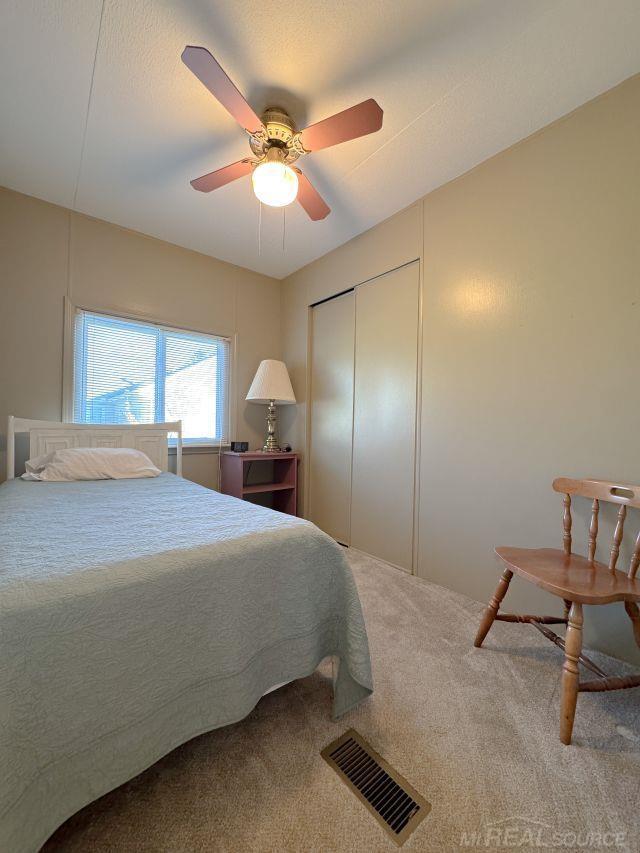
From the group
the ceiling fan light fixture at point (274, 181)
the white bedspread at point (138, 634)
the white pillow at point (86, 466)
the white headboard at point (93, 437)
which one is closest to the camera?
the white bedspread at point (138, 634)

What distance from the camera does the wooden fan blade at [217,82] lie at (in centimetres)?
115

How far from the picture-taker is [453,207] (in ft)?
7.09

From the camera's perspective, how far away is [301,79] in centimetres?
153

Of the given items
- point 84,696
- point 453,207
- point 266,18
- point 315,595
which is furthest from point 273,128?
point 84,696

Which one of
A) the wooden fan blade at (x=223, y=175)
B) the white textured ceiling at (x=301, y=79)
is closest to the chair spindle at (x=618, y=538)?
the white textured ceiling at (x=301, y=79)

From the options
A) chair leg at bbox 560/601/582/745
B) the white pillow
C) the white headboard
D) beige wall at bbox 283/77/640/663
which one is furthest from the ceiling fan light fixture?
chair leg at bbox 560/601/582/745

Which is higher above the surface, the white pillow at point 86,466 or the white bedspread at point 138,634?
the white pillow at point 86,466

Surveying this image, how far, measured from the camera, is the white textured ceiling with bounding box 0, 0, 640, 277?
1.32 metres

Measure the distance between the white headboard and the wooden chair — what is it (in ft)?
8.32

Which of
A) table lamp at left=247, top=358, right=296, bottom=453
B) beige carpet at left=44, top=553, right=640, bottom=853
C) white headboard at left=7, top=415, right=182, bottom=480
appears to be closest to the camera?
beige carpet at left=44, top=553, right=640, bottom=853

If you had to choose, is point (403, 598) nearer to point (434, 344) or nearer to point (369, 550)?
point (369, 550)

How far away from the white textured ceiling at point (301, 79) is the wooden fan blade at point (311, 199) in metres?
0.29

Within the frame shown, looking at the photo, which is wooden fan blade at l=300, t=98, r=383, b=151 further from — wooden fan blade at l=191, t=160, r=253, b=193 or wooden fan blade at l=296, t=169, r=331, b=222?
wooden fan blade at l=191, t=160, r=253, b=193

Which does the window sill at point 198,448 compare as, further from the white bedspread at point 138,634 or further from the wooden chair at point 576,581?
the wooden chair at point 576,581
